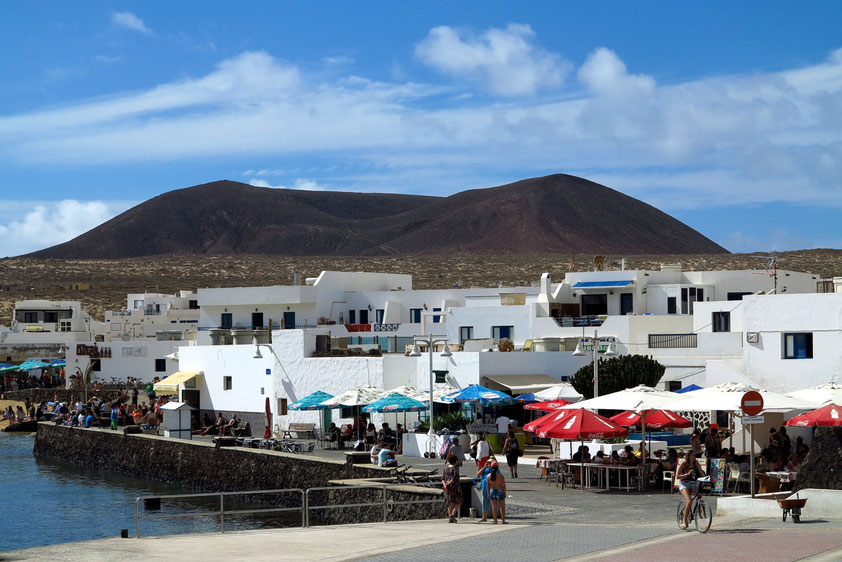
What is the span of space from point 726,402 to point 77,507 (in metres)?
21.1

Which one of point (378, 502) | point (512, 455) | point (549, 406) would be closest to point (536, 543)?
point (378, 502)

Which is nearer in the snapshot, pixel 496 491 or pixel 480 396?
pixel 496 491

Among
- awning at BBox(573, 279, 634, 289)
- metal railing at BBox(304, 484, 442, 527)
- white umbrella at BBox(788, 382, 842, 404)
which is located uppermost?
awning at BBox(573, 279, 634, 289)

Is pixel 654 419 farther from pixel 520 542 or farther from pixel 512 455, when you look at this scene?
pixel 520 542

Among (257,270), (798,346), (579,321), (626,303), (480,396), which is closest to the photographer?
(480,396)

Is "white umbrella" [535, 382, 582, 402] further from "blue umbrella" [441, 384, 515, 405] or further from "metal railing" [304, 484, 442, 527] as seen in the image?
"metal railing" [304, 484, 442, 527]

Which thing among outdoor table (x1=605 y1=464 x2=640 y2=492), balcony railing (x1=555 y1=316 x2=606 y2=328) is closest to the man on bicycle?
outdoor table (x1=605 y1=464 x2=640 y2=492)

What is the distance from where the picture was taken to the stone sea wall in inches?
1098

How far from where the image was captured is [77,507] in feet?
121

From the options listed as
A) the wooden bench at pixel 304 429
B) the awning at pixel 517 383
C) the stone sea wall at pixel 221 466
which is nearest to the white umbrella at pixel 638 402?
the stone sea wall at pixel 221 466

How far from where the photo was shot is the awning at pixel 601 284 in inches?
2194

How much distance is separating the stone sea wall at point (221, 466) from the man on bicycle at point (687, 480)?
6077 millimetres

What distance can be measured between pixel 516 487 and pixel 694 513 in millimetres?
8943

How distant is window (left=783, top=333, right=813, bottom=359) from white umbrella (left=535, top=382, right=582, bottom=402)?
26.3 feet
